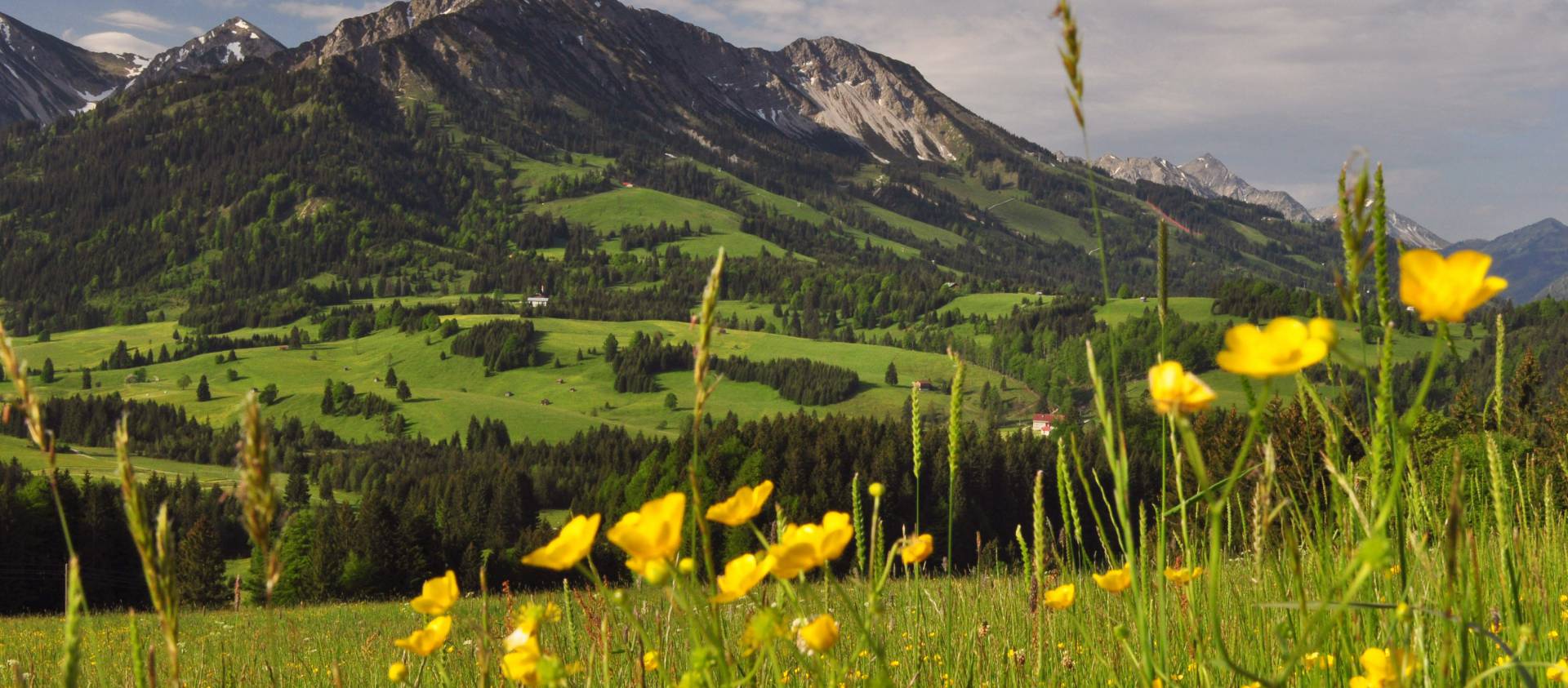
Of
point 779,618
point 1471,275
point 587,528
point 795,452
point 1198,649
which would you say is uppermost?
point 1471,275

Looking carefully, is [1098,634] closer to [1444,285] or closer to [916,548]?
[916,548]

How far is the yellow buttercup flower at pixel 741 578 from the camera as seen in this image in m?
1.31

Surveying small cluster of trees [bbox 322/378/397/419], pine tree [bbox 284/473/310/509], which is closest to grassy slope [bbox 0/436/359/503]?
pine tree [bbox 284/473/310/509]

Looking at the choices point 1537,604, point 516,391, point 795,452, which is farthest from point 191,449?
point 1537,604

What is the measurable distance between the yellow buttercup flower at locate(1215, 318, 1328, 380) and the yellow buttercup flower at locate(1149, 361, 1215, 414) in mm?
65

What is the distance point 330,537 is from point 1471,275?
6481 centimetres

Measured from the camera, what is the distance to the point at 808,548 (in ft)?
4.17

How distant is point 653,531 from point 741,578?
24cm

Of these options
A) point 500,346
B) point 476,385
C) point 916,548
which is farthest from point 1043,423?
point 916,548

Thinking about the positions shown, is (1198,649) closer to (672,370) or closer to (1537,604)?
(1537,604)

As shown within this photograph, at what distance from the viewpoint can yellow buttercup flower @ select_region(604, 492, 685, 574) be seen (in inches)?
46.3

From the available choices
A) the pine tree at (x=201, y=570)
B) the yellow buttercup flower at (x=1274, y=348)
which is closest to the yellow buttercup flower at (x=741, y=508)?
the yellow buttercup flower at (x=1274, y=348)

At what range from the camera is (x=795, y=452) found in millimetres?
64750

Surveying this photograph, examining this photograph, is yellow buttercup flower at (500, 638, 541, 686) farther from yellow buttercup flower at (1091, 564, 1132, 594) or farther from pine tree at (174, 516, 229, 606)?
pine tree at (174, 516, 229, 606)
